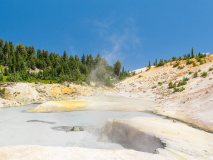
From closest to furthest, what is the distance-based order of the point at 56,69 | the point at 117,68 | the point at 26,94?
the point at 26,94 → the point at 56,69 → the point at 117,68

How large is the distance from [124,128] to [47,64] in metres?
73.9

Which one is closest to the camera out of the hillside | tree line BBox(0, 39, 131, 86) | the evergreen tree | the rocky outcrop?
the hillside

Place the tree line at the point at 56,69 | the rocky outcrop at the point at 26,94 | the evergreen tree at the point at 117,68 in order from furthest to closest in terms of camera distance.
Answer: the evergreen tree at the point at 117,68 < the tree line at the point at 56,69 < the rocky outcrop at the point at 26,94

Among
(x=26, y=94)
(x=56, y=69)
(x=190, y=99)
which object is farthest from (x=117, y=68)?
(x=190, y=99)

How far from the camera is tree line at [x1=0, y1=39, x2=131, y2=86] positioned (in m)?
39.5

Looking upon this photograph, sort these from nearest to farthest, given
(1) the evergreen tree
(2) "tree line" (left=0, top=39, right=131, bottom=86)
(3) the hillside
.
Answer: (3) the hillside → (2) "tree line" (left=0, top=39, right=131, bottom=86) → (1) the evergreen tree

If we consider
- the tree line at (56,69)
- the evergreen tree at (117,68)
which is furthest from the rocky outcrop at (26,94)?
the evergreen tree at (117,68)

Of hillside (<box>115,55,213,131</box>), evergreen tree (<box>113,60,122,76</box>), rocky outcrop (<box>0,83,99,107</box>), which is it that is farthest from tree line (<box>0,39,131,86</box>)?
hillside (<box>115,55,213,131</box>)

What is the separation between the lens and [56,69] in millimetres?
50750

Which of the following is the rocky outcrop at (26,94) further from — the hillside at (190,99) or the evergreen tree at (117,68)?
the evergreen tree at (117,68)

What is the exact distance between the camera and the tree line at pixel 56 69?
3953cm

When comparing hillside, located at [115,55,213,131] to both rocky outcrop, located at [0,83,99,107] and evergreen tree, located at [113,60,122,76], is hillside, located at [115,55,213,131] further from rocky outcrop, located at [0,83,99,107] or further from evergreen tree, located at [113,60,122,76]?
evergreen tree, located at [113,60,122,76]

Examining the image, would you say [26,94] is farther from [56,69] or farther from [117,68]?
[117,68]

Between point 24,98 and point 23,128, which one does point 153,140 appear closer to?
point 23,128
